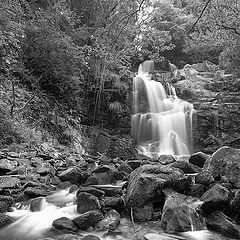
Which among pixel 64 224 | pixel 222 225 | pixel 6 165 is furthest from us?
pixel 6 165

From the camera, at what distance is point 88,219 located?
3795 mm

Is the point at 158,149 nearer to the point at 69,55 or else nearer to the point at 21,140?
the point at 69,55

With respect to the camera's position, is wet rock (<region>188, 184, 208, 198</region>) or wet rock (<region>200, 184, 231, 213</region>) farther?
wet rock (<region>188, 184, 208, 198</region>)

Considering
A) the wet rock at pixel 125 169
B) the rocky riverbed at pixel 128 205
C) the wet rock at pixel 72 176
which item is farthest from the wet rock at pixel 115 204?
the wet rock at pixel 125 169

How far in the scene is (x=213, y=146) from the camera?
1403cm

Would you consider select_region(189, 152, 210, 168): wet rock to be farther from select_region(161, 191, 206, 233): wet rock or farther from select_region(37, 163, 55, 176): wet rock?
select_region(37, 163, 55, 176): wet rock

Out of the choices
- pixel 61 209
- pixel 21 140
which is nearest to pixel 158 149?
pixel 21 140

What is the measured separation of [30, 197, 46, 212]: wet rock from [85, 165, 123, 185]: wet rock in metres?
1.15

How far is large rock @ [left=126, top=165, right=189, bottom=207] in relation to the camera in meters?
4.23

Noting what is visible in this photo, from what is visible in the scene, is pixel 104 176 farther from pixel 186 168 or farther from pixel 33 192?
pixel 186 168

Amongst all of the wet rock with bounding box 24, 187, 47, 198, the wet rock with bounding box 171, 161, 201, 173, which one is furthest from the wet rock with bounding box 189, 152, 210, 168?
the wet rock with bounding box 24, 187, 47, 198

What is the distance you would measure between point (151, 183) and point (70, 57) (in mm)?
7297

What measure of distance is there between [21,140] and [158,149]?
7.57 m

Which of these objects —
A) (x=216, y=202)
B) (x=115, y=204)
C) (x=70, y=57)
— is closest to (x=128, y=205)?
(x=115, y=204)
